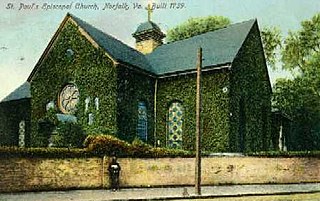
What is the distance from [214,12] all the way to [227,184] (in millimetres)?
5602

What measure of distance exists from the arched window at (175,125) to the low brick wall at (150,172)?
11.7 feet

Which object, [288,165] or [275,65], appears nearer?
[288,165]

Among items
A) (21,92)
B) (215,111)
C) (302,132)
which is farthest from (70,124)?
(302,132)

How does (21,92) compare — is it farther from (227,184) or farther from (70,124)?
(227,184)

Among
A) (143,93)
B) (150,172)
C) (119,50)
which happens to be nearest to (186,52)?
(143,93)

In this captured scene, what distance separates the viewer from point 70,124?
50.8ft

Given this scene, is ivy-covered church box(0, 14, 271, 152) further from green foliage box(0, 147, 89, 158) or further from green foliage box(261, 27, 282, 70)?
green foliage box(0, 147, 89, 158)

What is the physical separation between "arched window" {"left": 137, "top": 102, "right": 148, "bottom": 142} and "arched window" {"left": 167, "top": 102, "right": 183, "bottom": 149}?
0.83m

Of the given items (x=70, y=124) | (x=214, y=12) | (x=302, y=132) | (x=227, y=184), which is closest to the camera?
(x=214, y=12)

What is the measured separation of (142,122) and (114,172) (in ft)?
16.5

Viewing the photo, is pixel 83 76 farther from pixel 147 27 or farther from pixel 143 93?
pixel 147 27

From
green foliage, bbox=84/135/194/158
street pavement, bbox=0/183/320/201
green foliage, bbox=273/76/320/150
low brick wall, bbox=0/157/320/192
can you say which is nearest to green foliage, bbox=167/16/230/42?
green foliage, bbox=84/135/194/158

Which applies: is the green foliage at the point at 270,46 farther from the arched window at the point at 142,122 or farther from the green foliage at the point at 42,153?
the green foliage at the point at 42,153

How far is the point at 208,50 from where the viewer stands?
675 inches
